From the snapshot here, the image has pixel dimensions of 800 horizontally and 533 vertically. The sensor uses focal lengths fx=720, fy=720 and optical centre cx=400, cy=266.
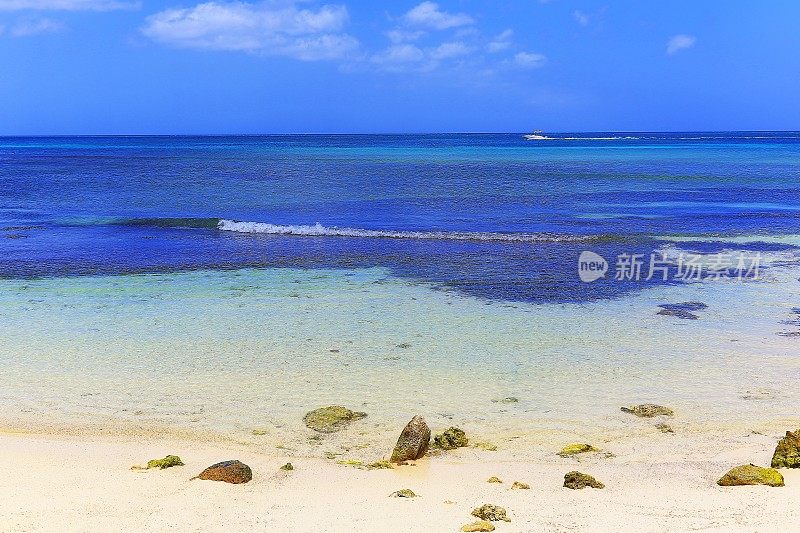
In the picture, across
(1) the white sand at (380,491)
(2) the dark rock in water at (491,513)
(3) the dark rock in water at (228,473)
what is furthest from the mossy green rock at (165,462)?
(2) the dark rock in water at (491,513)

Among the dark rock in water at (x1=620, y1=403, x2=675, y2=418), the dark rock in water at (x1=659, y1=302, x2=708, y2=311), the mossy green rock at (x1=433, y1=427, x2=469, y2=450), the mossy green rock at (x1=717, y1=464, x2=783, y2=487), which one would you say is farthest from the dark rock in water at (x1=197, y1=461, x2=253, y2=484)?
the dark rock in water at (x1=659, y1=302, x2=708, y2=311)

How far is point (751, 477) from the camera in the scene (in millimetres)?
5359

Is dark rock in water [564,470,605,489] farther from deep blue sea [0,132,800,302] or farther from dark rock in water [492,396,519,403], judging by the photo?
deep blue sea [0,132,800,302]

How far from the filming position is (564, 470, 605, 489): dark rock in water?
5.45 m

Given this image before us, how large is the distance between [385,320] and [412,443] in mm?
4354

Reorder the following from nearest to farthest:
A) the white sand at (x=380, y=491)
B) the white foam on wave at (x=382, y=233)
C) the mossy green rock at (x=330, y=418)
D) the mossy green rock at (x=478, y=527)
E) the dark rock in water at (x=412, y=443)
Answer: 1. the mossy green rock at (x=478, y=527)
2. the white sand at (x=380, y=491)
3. the dark rock in water at (x=412, y=443)
4. the mossy green rock at (x=330, y=418)
5. the white foam on wave at (x=382, y=233)

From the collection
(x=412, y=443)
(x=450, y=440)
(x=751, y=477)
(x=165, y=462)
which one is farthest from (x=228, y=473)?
(x=751, y=477)

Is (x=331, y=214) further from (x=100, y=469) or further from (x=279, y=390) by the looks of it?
(x=100, y=469)

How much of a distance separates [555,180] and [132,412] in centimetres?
3216

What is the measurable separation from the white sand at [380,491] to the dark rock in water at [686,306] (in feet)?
15.0

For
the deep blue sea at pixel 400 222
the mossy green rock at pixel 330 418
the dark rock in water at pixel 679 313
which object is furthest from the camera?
the deep blue sea at pixel 400 222

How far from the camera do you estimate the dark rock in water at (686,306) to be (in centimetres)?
1085

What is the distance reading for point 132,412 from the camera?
23.3 ft

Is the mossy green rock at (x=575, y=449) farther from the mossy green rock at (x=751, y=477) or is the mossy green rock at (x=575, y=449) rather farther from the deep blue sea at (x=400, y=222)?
the deep blue sea at (x=400, y=222)
